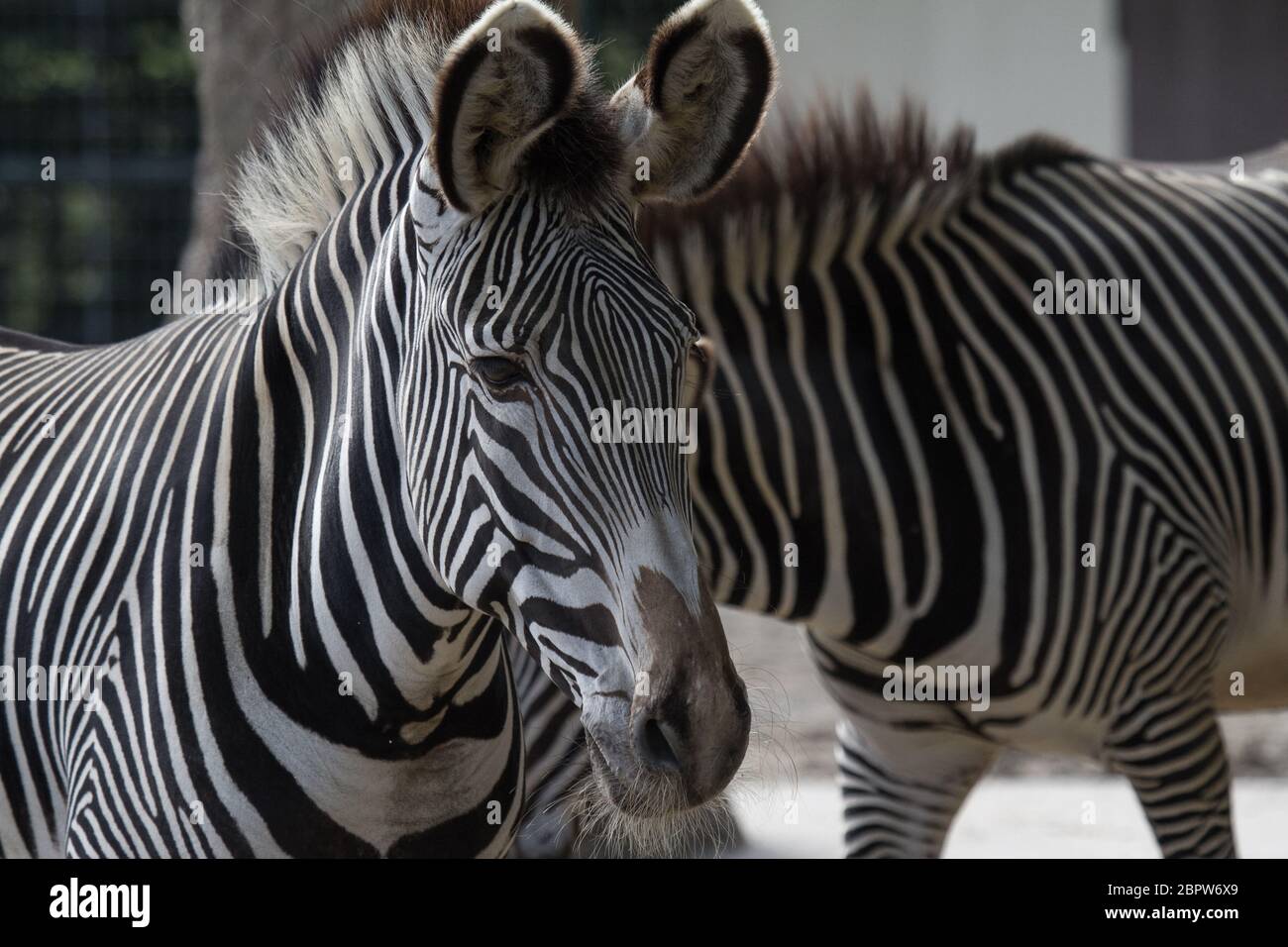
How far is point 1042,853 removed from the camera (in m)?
5.20

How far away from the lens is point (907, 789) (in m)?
4.05

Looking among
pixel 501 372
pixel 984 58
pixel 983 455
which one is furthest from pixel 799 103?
pixel 501 372

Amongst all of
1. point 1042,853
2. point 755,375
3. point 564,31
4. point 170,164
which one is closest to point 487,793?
point 564,31

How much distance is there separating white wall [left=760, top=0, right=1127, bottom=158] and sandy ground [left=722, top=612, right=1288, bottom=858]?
489cm

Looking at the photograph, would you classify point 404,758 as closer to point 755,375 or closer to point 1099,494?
point 755,375

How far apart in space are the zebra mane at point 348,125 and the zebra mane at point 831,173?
1227mm

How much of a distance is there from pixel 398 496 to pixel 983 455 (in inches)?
77.4

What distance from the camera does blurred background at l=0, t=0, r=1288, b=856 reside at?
6879 mm

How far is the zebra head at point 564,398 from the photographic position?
6.13ft
